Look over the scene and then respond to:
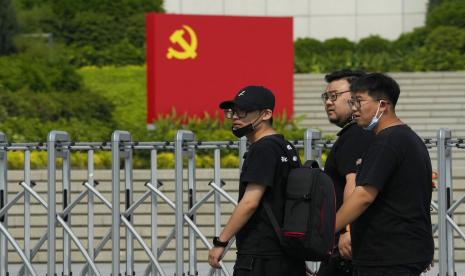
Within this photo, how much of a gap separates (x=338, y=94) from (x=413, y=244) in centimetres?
141

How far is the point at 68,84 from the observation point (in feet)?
82.1

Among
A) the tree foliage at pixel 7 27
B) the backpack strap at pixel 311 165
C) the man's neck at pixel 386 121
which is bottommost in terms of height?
the backpack strap at pixel 311 165

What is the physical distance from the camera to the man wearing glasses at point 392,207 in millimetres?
5918

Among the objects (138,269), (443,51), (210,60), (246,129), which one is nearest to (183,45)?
(210,60)

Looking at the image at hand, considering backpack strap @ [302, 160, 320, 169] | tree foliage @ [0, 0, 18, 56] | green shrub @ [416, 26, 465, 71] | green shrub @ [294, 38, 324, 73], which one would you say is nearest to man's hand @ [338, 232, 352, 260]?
backpack strap @ [302, 160, 320, 169]

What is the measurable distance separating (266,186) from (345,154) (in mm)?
698

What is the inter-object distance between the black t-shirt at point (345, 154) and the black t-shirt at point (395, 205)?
2.22 ft

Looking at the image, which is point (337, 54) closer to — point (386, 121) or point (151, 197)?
point (151, 197)

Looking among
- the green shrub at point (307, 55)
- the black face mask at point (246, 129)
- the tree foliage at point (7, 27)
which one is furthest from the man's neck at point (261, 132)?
the tree foliage at point (7, 27)

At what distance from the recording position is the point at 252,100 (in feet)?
21.1

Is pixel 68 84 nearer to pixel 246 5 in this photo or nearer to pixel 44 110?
pixel 44 110

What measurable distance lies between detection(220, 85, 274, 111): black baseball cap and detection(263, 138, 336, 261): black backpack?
425 mm

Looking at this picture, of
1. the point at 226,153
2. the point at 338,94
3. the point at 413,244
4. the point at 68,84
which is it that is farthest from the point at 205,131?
the point at 413,244

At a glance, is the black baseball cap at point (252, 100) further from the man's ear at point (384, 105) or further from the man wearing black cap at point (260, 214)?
the man's ear at point (384, 105)
